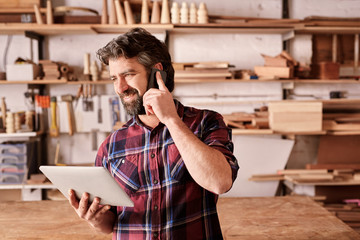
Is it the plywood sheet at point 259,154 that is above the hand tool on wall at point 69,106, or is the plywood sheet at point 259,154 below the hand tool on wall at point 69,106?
below

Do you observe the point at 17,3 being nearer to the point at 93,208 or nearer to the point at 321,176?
the point at 93,208

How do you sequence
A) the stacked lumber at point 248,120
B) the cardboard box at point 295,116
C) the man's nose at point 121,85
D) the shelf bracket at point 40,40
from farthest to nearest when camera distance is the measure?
the shelf bracket at point 40,40, the stacked lumber at point 248,120, the cardboard box at point 295,116, the man's nose at point 121,85

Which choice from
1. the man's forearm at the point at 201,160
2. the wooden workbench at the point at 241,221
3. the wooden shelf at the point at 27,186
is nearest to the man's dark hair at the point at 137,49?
the man's forearm at the point at 201,160

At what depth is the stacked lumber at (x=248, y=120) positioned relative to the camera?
339 centimetres

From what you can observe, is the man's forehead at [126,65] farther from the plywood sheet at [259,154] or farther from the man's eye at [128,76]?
the plywood sheet at [259,154]

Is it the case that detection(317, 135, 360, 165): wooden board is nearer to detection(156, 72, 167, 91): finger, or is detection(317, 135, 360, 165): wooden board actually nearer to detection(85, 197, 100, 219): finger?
detection(156, 72, 167, 91): finger

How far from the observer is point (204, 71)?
340cm

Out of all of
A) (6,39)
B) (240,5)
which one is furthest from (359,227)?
(6,39)

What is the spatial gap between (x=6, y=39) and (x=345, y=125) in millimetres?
3589

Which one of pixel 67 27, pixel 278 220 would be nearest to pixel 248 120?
pixel 278 220

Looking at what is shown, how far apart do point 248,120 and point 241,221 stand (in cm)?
167

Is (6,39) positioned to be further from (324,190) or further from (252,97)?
(324,190)

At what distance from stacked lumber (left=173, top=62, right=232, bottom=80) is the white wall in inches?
14.4

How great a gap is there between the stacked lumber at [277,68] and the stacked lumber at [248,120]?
1.24ft
